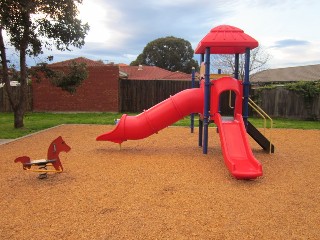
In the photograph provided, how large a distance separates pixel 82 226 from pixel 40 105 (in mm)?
17667

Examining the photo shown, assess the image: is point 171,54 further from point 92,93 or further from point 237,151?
point 237,151

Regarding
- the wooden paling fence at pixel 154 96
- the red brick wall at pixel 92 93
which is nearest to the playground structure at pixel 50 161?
the red brick wall at pixel 92 93

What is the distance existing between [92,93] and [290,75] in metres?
29.3

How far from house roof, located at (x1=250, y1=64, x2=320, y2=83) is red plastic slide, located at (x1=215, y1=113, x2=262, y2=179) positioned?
3136 cm

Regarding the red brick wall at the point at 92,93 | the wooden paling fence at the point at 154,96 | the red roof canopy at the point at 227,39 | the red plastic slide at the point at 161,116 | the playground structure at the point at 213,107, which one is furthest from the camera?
the red brick wall at the point at 92,93

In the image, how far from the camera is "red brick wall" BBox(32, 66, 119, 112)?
19969mm

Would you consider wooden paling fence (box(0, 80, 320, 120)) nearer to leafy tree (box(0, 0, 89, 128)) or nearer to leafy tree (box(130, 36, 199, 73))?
leafy tree (box(0, 0, 89, 128))

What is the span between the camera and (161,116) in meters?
8.55

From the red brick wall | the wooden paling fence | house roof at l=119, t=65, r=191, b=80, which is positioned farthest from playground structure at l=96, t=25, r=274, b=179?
house roof at l=119, t=65, r=191, b=80

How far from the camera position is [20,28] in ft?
40.5

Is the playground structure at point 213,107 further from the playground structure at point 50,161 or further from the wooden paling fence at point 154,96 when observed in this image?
the wooden paling fence at point 154,96

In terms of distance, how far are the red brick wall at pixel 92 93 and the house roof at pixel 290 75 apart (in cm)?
2253

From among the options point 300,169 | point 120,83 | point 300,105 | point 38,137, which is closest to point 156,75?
point 120,83

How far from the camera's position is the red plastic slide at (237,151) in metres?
6.12
